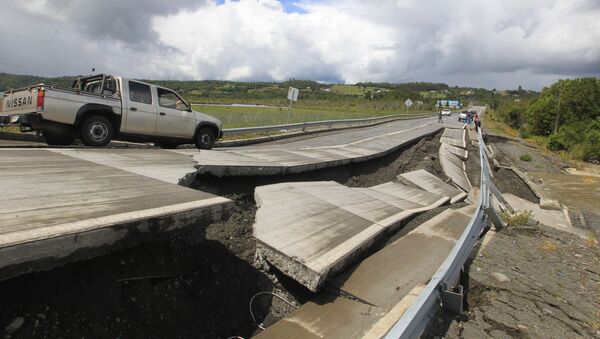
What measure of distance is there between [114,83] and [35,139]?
3.56m

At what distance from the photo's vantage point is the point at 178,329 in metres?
3.20

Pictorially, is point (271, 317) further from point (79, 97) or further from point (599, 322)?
point (79, 97)

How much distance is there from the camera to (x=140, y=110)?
31.7ft

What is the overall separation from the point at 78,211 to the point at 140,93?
7.22m

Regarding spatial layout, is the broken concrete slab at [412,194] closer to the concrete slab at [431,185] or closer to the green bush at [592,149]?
the concrete slab at [431,185]

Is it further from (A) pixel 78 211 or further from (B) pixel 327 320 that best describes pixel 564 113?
(A) pixel 78 211

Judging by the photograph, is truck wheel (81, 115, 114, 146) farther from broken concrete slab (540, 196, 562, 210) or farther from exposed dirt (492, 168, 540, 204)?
exposed dirt (492, 168, 540, 204)

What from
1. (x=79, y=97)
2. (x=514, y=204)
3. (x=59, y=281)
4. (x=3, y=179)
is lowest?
(x=514, y=204)

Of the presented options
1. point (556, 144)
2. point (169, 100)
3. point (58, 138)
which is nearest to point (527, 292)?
point (169, 100)

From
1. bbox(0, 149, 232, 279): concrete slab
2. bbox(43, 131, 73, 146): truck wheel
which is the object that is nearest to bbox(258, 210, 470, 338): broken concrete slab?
bbox(0, 149, 232, 279): concrete slab

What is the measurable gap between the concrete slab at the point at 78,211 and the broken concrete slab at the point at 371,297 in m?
1.33

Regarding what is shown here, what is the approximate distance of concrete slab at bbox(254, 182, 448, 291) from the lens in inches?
157

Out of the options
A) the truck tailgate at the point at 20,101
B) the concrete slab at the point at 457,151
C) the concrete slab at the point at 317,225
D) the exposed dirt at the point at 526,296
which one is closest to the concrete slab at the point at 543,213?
the concrete slab at the point at 457,151

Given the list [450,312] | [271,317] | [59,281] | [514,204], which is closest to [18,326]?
[59,281]
